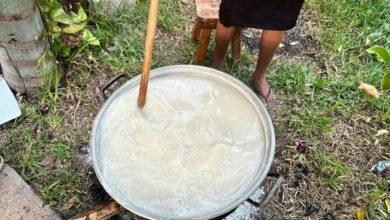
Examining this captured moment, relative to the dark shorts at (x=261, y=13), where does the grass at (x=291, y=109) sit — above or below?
below

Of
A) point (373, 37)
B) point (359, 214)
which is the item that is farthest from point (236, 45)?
point (359, 214)

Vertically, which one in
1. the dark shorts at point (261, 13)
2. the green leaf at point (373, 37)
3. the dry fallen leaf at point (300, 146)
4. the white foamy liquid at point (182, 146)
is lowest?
the dry fallen leaf at point (300, 146)

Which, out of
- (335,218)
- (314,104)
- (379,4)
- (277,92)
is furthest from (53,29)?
(379,4)

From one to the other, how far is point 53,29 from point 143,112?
103 cm

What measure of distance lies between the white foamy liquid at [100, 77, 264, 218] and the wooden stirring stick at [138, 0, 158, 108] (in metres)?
0.12

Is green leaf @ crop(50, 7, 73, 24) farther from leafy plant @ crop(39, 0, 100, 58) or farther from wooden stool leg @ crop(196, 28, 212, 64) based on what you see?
wooden stool leg @ crop(196, 28, 212, 64)

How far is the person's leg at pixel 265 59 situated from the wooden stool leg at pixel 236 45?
28cm

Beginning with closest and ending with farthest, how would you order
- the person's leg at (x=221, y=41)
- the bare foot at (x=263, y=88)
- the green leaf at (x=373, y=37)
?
1. the person's leg at (x=221, y=41)
2. the bare foot at (x=263, y=88)
3. the green leaf at (x=373, y=37)

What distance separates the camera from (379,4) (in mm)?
3764

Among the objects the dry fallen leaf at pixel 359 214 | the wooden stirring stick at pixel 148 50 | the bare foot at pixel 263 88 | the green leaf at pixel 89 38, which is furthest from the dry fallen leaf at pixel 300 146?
the green leaf at pixel 89 38

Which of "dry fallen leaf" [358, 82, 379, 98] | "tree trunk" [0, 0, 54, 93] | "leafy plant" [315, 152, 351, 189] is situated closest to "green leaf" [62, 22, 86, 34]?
"tree trunk" [0, 0, 54, 93]

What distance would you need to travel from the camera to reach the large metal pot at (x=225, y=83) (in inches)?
73.1

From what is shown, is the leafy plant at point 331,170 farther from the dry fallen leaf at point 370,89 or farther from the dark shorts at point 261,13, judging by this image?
the dark shorts at point 261,13

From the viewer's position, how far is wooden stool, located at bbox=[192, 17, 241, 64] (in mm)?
2814
